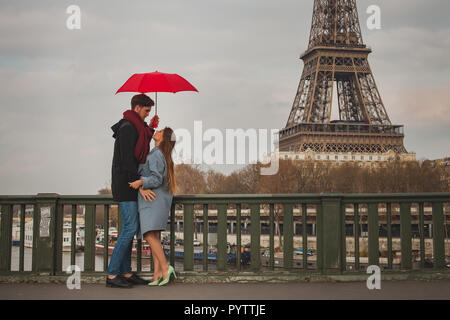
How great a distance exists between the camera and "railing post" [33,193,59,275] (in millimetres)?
6289

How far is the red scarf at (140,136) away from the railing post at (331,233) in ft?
6.60

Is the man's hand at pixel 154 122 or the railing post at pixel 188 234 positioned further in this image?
the railing post at pixel 188 234

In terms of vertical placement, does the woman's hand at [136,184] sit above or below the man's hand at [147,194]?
above

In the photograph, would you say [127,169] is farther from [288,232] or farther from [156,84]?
[288,232]

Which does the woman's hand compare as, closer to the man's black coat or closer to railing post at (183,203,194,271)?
the man's black coat

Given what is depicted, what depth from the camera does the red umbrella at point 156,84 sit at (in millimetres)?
6148

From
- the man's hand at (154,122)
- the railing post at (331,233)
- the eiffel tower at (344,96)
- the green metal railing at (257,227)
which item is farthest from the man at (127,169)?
the eiffel tower at (344,96)

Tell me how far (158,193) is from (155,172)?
0.85 feet

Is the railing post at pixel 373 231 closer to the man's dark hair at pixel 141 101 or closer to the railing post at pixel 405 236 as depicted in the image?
the railing post at pixel 405 236

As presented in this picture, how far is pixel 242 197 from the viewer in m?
6.38

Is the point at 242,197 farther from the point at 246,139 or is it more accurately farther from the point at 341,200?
the point at 246,139

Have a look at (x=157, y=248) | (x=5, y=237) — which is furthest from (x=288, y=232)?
(x=5, y=237)

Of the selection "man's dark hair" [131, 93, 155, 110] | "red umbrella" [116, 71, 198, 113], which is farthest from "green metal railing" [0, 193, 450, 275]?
"red umbrella" [116, 71, 198, 113]

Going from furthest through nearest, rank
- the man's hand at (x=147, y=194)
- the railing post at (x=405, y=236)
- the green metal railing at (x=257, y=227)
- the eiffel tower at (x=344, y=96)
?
the eiffel tower at (x=344, y=96), the railing post at (x=405, y=236), the green metal railing at (x=257, y=227), the man's hand at (x=147, y=194)
